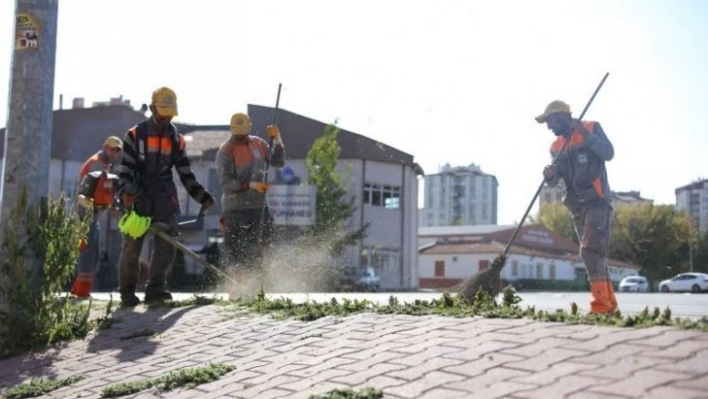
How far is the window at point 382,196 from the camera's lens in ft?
168

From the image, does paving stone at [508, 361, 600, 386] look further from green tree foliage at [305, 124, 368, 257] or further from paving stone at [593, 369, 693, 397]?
green tree foliage at [305, 124, 368, 257]

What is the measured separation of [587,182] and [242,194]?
3933 mm

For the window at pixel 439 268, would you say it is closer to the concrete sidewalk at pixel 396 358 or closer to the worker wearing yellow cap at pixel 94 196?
the worker wearing yellow cap at pixel 94 196

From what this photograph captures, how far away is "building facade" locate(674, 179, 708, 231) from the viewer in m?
76.7

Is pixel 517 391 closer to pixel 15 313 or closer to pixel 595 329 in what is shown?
pixel 595 329

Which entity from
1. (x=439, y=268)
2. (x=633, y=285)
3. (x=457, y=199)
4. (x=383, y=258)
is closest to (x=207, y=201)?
(x=383, y=258)

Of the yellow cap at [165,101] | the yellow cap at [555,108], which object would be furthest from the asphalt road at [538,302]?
the yellow cap at [165,101]

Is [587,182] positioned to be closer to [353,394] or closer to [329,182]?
[353,394]

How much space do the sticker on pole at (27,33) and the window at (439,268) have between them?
61.3 metres

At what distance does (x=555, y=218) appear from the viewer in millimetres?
88312

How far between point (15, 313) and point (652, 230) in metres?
60.3

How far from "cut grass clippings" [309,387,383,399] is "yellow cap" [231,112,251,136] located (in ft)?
17.3

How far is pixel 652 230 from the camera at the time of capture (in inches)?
2392

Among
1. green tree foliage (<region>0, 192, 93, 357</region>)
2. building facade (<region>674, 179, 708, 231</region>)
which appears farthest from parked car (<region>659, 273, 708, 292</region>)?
green tree foliage (<region>0, 192, 93, 357</region>)
